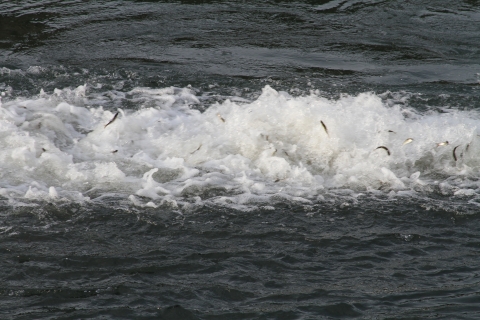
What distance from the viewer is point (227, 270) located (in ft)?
15.2

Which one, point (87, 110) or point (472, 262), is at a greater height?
point (87, 110)

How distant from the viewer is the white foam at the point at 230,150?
5734mm

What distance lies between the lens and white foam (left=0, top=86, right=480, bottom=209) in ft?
18.8

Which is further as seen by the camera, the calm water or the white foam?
the white foam

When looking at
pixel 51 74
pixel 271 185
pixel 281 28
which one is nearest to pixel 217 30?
pixel 281 28

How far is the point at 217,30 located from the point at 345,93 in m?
2.91

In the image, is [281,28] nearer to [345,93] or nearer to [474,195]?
[345,93]

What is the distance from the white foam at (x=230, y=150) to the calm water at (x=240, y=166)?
0.02 meters

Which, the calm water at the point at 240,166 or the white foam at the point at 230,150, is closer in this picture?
the calm water at the point at 240,166

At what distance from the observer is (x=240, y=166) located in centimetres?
616

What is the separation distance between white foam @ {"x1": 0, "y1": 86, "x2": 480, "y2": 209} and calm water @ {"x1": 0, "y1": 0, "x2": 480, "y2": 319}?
0.08 ft

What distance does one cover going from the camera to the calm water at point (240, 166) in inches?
175

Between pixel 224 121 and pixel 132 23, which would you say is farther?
pixel 132 23

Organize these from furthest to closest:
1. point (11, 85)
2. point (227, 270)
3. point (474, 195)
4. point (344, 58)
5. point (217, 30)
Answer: point (217, 30), point (344, 58), point (11, 85), point (474, 195), point (227, 270)
